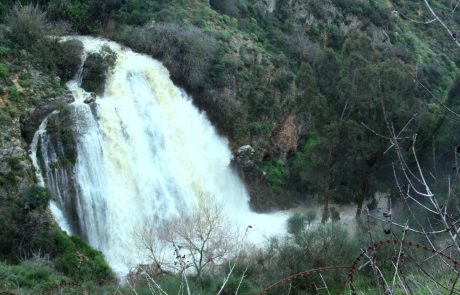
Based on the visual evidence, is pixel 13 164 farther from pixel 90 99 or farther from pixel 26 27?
pixel 26 27

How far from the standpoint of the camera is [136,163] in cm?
2341

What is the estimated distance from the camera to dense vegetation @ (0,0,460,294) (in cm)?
1791

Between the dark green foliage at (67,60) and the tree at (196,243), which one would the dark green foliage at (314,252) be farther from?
the dark green foliage at (67,60)

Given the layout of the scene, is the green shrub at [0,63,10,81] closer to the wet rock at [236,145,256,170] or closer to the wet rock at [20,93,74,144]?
the wet rock at [20,93,74,144]

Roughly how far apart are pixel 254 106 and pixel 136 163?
8.90 m

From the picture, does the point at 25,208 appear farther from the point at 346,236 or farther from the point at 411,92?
the point at 411,92

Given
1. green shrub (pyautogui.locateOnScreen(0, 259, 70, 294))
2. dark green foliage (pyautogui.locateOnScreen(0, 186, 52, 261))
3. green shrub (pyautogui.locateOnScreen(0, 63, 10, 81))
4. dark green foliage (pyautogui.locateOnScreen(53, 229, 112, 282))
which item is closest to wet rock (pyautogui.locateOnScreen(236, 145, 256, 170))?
dark green foliage (pyautogui.locateOnScreen(53, 229, 112, 282))

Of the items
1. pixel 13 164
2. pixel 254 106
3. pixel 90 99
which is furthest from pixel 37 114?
pixel 254 106

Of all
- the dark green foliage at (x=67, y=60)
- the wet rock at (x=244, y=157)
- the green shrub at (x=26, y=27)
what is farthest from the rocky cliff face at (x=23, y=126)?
the wet rock at (x=244, y=157)

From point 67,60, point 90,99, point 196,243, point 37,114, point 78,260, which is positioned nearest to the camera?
point 78,260

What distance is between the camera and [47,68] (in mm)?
23859

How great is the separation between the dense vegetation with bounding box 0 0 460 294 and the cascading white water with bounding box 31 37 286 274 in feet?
3.02

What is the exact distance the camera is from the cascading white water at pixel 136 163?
68.4ft

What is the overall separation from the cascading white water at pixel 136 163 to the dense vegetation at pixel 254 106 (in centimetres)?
92
